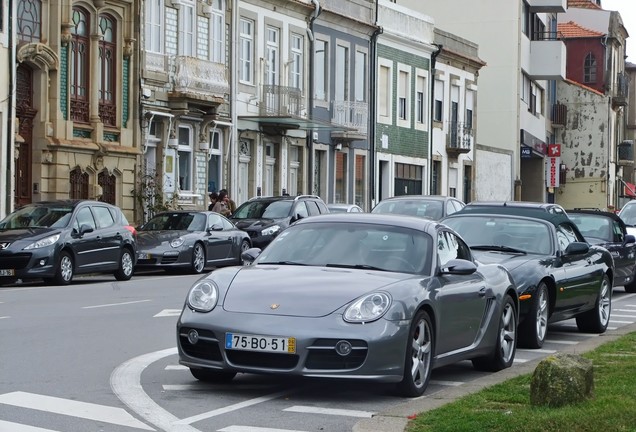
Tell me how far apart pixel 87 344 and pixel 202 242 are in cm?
1748

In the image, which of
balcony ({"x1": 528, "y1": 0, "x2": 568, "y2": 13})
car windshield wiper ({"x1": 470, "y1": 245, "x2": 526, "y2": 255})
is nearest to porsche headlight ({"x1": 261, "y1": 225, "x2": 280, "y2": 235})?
car windshield wiper ({"x1": 470, "y1": 245, "x2": 526, "y2": 255})

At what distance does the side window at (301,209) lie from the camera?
3568 centimetres

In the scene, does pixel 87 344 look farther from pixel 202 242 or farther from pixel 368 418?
pixel 202 242

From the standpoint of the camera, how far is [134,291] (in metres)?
24.1

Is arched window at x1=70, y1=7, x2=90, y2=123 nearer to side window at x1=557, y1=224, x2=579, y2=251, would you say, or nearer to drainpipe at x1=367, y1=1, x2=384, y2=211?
drainpipe at x1=367, y1=1, x2=384, y2=211

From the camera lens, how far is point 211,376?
37.4 feet

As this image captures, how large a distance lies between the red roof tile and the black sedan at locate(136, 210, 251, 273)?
57458mm

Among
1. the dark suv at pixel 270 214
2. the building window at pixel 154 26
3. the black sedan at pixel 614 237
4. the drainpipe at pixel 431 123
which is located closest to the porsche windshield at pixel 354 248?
the black sedan at pixel 614 237

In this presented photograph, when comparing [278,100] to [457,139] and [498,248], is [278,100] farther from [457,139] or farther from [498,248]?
[498,248]

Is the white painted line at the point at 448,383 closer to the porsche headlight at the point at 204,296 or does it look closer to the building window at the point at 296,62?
the porsche headlight at the point at 204,296

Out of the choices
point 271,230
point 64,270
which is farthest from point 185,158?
point 64,270

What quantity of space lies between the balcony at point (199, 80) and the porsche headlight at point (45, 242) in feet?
46.9

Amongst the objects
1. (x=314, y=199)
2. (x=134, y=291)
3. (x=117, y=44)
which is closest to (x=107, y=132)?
(x=117, y=44)

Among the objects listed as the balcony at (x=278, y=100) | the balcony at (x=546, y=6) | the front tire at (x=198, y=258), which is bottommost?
the front tire at (x=198, y=258)
